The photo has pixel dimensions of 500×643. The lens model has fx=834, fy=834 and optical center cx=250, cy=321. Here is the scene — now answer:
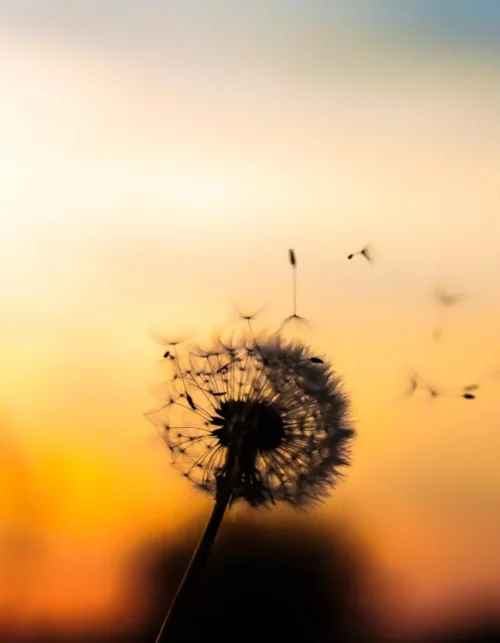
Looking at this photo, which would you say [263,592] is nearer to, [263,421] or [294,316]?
[263,421]

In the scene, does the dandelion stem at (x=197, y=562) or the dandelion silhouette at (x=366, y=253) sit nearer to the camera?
the dandelion stem at (x=197, y=562)

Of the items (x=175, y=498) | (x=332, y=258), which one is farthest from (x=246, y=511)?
(x=332, y=258)

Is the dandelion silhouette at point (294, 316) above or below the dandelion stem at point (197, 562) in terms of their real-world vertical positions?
above

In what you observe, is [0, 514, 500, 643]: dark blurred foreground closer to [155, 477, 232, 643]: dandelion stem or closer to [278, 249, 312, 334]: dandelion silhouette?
[155, 477, 232, 643]: dandelion stem

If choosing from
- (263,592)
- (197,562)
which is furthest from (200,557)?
(263,592)

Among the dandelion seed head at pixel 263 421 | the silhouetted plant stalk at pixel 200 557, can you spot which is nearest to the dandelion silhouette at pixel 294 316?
the dandelion seed head at pixel 263 421

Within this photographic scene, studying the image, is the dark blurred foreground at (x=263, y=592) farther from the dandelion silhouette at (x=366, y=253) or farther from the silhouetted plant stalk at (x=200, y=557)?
the dandelion silhouette at (x=366, y=253)

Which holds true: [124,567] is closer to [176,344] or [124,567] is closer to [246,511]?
[246,511]
